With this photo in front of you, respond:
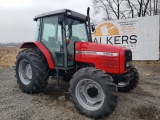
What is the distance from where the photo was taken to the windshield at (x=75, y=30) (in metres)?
5.30

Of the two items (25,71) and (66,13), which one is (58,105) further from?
(66,13)

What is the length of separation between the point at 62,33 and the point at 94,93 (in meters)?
1.83

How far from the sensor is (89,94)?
4.47 m

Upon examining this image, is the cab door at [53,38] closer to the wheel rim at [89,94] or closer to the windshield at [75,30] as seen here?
the windshield at [75,30]

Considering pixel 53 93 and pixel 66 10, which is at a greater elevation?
pixel 66 10

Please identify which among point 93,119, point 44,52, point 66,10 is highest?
point 66,10

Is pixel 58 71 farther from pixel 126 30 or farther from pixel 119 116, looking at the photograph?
pixel 126 30

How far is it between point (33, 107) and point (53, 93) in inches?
45.7

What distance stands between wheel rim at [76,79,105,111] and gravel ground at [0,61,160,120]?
0.30m

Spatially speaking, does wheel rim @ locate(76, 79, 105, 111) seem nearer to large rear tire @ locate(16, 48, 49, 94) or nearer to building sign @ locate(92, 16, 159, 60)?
large rear tire @ locate(16, 48, 49, 94)

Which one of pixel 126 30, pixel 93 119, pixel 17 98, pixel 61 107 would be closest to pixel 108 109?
pixel 93 119

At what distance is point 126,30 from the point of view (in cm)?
1289

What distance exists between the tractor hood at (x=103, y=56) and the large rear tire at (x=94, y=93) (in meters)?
0.57

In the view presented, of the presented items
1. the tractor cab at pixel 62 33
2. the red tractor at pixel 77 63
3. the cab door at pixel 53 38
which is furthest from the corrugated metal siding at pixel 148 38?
the cab door at pixel 53 38
